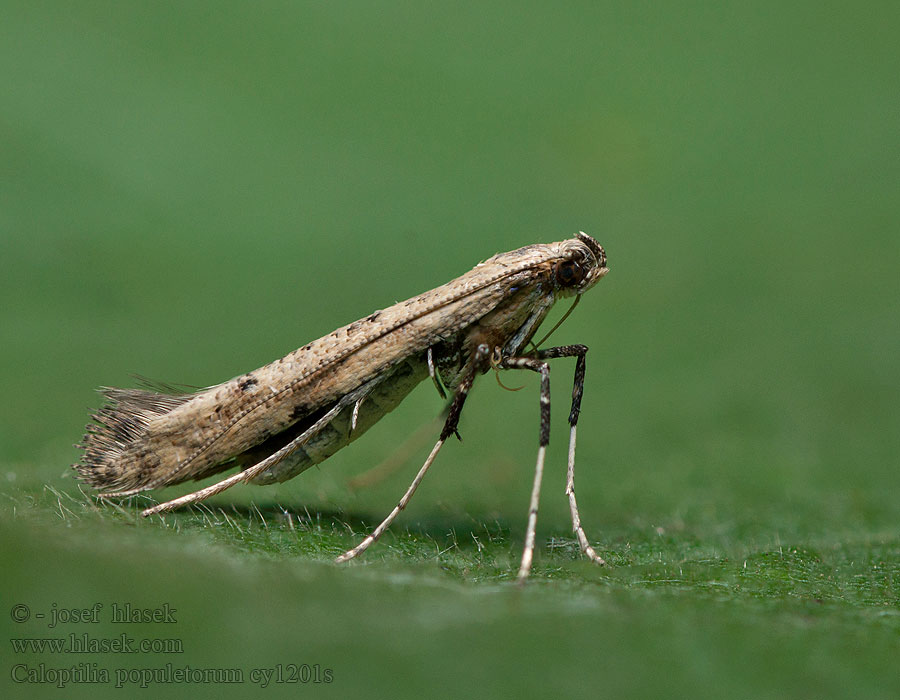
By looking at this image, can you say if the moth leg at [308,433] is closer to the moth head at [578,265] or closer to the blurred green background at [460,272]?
the blurred green background at [460,272]

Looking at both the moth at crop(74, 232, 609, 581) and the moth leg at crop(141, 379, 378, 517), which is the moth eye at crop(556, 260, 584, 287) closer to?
the moth at crop(74, 232, 609, 581)

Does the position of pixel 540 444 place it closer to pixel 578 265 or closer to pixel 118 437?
pixel 578 265

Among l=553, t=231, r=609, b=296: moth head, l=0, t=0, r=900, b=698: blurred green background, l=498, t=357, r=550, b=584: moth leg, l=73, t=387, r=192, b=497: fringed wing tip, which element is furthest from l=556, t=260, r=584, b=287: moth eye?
l=73, t=387, r=192, b=497: fringed wing tip

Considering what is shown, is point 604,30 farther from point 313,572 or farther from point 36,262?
point 313,572

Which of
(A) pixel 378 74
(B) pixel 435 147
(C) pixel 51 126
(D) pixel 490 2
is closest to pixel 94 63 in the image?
(C) pixel 51 126

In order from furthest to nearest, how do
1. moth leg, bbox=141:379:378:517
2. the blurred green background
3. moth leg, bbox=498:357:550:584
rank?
1. moth leg, bbox=141:379:378:517
2. moth leg, bbox=498:357:550:584
3. the blurred green background

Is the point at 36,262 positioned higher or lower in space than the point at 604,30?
lower

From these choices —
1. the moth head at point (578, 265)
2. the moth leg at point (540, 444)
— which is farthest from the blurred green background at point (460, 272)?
the moth head at point (578, 265)
